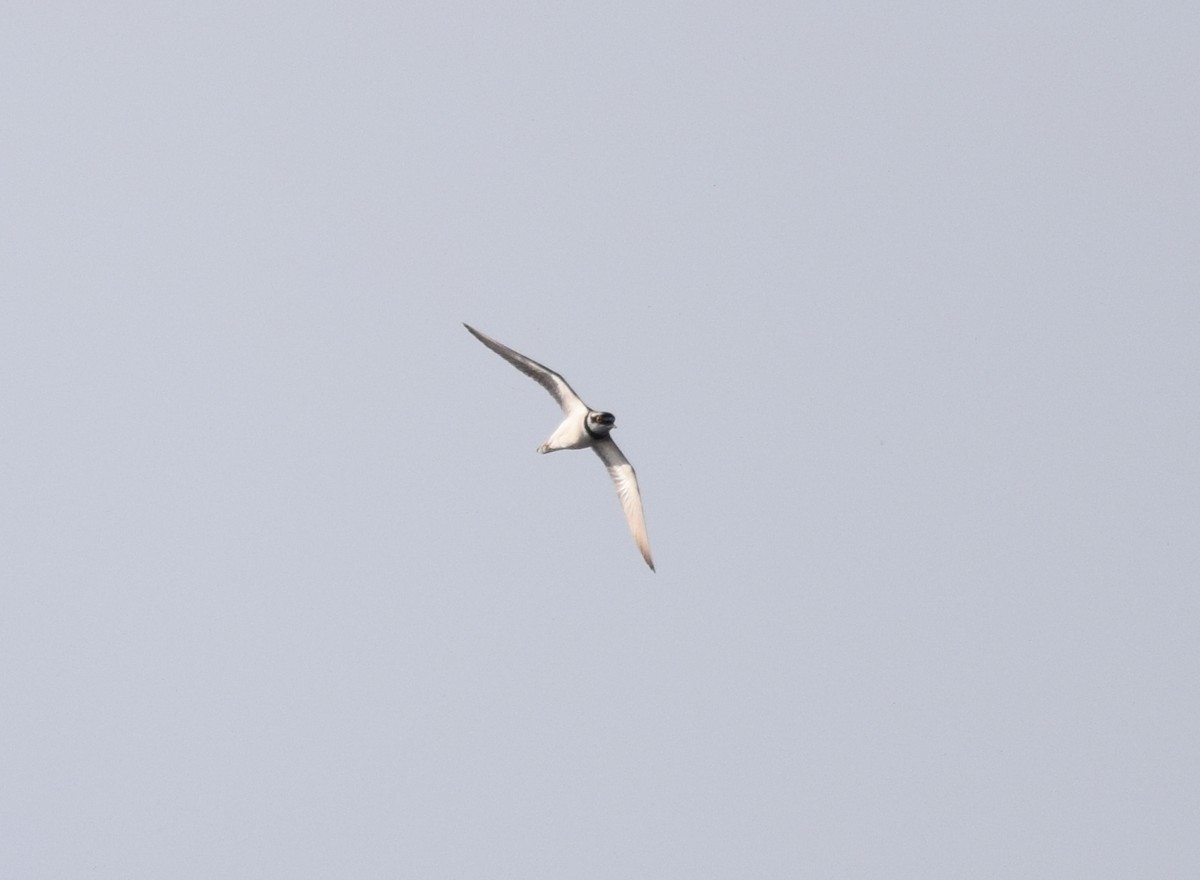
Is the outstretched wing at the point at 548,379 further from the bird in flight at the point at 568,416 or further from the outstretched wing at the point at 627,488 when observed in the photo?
the outstretched wing at the point at 627,488

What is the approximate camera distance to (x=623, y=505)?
1807 inches

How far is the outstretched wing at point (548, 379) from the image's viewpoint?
143 ft

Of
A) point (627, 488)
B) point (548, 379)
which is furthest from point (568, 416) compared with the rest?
point (627, 488)

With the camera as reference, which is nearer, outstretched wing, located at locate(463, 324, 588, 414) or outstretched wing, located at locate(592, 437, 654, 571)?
outstretched wing, located at locate(463, 324, 588, 414)

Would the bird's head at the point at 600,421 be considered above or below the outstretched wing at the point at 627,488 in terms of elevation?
above

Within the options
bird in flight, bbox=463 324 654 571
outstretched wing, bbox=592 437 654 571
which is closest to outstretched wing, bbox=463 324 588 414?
bird in flight, bbox=463 324 654 571

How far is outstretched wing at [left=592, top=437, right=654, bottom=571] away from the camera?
45.8 meters

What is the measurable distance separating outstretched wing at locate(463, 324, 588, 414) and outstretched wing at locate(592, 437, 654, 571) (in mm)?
2323

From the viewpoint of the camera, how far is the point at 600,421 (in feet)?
141

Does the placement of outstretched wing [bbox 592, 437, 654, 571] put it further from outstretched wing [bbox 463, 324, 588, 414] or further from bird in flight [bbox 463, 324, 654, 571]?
outstretched wing [bbox 463, 324, 588, 414]

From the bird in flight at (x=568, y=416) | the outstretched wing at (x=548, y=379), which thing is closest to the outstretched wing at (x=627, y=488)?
the bird in flight at (x=568, y=416)

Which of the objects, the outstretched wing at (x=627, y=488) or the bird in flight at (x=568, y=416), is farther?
the outstretched wing at (x=627, y=488)

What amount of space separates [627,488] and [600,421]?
365 centimetres

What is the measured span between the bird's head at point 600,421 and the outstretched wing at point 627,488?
226cm
